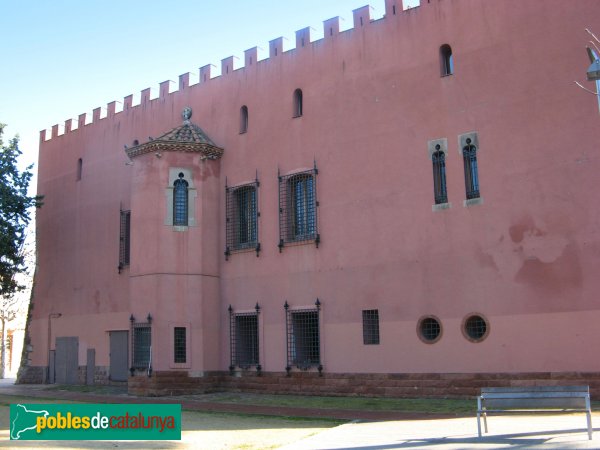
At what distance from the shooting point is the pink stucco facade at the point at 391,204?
16.5 m

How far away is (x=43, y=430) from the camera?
391 inches

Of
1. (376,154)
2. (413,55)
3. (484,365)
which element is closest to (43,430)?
(484,365)

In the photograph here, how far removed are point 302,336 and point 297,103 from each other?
735 cm

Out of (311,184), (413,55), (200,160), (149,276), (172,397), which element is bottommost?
(172,397)

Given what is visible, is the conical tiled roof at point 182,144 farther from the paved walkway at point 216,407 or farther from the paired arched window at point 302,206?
the paved walkway at point 216,407

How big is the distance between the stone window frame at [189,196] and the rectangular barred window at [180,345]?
10.8 feet

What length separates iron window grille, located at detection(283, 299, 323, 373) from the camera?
20.4 meters

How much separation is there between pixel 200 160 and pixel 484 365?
453 inches

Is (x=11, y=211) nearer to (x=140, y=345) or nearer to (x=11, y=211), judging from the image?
(x=11, y=211)

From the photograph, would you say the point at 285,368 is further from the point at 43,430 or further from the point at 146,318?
the point at 43,430

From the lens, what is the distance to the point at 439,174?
18.7 m

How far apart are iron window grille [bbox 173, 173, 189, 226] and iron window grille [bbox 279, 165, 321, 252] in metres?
3.41

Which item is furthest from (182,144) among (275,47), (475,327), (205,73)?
(475,327)

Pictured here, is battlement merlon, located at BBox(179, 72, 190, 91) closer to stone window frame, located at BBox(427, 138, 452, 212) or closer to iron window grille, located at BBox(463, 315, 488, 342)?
stone window frame, located at BBox(427, 138, 452, 212)
